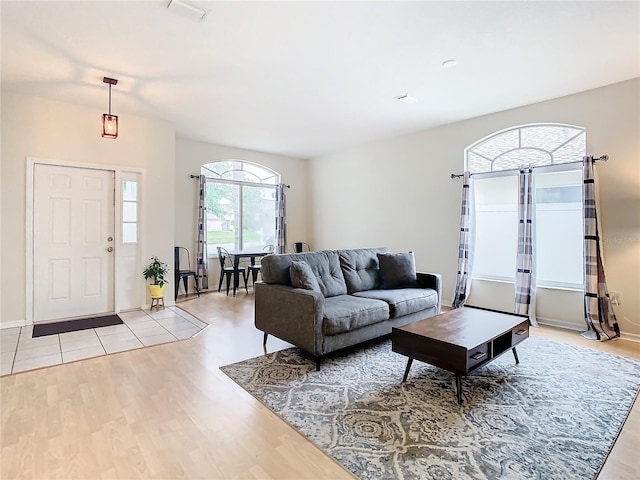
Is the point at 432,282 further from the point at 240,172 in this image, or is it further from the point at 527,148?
the point at 240,172

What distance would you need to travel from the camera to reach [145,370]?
2.84 m

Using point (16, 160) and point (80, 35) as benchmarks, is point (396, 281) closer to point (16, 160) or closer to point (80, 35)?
point (80, 35)

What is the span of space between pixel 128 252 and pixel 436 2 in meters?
4.67

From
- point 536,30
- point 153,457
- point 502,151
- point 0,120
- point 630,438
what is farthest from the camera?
point 502,151

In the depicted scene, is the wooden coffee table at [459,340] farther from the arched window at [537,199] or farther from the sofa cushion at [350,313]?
the arched window at [537,199]

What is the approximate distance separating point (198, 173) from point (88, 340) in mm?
3523

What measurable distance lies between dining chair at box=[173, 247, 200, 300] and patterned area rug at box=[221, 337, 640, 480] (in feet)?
9.92

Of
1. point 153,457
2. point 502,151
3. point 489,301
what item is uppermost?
point 502,151

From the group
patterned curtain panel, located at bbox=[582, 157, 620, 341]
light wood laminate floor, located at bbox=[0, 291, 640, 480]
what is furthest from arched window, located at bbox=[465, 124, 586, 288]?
light wood laminate floor, located at bbox=[0, 291, 640, 480]

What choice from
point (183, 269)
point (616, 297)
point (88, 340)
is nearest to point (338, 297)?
point (88, 340)

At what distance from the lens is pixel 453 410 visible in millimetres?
2234

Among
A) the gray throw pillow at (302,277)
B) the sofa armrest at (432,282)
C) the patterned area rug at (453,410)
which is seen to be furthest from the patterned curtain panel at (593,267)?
the gray throw pillow at (302,277)

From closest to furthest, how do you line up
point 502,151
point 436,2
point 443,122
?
point 436,2 < point 502,151 < point 443,122

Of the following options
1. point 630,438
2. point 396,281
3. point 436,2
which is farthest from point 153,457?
point 436,2
